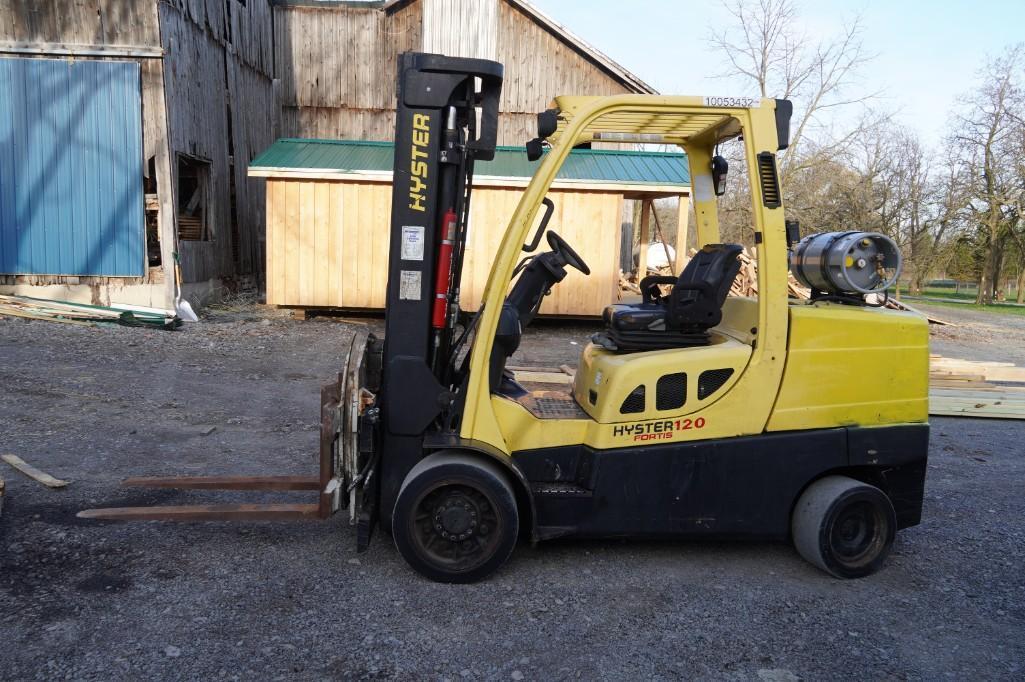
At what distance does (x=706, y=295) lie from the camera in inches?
180

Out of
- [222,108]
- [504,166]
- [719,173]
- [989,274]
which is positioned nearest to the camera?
[719,173]

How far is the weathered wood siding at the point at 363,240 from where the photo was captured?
14781mm

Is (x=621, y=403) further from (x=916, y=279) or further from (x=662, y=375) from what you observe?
(x=916, y=279)

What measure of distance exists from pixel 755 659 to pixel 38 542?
421 centimetres

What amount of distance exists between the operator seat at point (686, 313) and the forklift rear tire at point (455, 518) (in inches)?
47.4

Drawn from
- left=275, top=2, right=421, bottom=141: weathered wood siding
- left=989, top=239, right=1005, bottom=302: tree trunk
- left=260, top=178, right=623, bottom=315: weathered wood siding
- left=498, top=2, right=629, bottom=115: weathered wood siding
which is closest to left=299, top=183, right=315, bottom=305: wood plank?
left=260, top=178, right=623, bottom=315: weathered wood siding

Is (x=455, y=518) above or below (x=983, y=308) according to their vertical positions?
below

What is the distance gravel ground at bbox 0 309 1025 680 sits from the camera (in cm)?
353

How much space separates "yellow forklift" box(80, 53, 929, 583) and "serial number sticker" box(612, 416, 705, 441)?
0.01 metres

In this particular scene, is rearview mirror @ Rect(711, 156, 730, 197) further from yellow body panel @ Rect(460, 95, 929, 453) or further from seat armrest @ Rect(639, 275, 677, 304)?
seat armrest @ Rect(639, 275, 677, 304)

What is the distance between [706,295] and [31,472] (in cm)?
Result: 523

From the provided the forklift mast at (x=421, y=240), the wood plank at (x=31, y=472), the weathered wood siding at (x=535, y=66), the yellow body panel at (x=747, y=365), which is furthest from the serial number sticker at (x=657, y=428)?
the weathered wood siding at (x=535, y=66)

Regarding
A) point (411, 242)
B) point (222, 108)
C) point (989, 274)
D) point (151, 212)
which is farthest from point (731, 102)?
point (989, 274)

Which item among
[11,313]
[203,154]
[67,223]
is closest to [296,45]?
[203,154]
